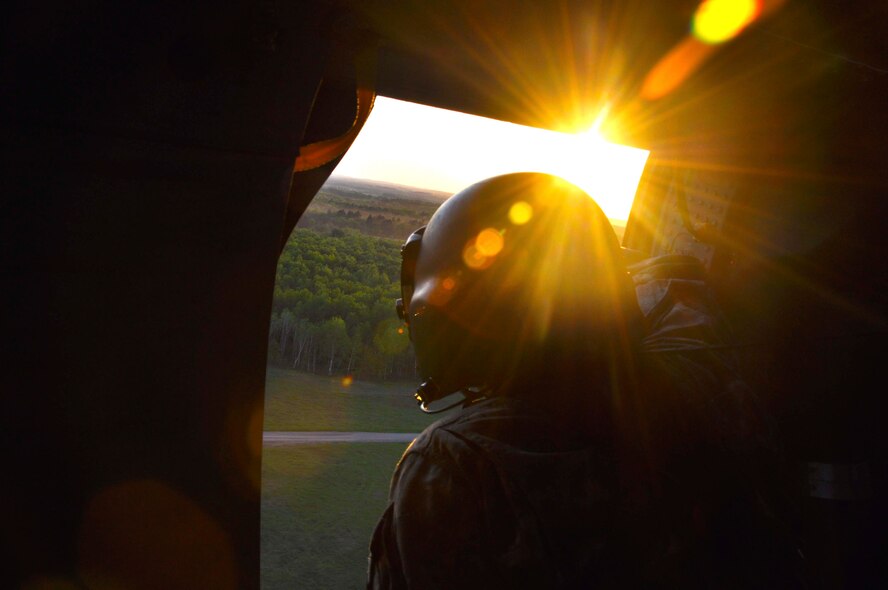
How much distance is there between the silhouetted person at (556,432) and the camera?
88cm

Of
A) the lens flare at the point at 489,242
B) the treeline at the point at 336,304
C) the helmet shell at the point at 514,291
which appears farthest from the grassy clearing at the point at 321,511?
the lens flare at the point at 489,242

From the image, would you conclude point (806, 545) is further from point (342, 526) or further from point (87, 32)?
point (342, 526)

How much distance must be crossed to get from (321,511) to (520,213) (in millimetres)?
3589

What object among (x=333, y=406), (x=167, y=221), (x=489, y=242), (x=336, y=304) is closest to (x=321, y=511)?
(x=336, y=304)

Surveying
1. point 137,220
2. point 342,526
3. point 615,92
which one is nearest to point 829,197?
point 615,92

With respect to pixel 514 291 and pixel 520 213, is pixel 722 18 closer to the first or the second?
pixel 520 213

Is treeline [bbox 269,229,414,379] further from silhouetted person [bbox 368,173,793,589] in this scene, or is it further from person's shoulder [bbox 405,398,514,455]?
person's shoulder [bbox 405,398,514,455]

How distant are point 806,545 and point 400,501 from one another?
1.69m

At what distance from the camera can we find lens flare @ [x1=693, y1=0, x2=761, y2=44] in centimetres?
131

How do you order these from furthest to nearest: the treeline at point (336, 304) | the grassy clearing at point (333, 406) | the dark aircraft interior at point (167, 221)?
the grassy clearing at point (333, 406), the treeline at point (336, 304), the dark aircraft interior at point (167, 221)

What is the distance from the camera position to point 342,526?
13.5 feet

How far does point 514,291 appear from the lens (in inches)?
45.2

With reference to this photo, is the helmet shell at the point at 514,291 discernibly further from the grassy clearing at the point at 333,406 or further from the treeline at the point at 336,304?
the grassy clearing at the point at 333,406

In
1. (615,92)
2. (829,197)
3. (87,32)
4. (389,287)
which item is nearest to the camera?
(87,32)
